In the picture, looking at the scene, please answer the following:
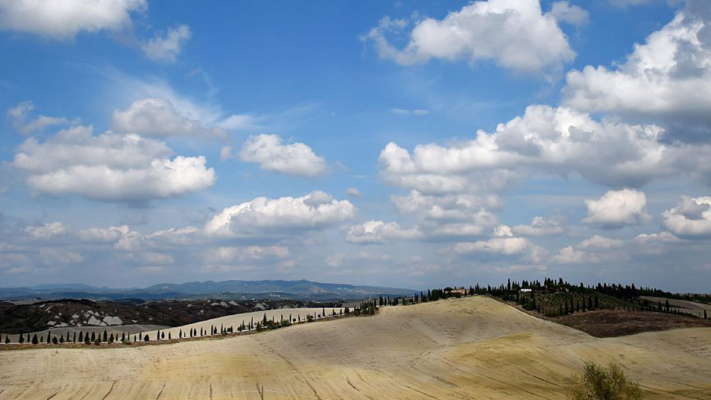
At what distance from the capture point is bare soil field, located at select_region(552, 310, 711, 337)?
6723cm

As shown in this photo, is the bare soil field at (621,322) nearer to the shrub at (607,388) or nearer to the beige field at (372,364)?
the beige field at (372,364)

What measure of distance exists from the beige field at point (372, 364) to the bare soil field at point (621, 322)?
7.67ft

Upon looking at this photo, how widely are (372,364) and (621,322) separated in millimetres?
34475

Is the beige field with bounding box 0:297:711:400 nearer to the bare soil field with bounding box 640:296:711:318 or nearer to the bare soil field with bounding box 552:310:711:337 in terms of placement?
the bare soil field with bounding box 552:310:711:337

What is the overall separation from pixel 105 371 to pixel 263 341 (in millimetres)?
20309

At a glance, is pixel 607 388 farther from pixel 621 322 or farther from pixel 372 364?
pixel 621 322

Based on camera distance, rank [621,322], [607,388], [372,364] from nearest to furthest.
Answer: [607,388] < [372,364] < [621,322]

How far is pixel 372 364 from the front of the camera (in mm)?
57156

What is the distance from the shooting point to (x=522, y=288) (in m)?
103

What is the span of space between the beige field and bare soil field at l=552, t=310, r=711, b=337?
2.34 metres

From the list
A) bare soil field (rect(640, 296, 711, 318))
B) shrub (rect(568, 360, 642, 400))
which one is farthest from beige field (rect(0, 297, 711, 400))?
bare soil field (rect(640, 296, 711, 318))

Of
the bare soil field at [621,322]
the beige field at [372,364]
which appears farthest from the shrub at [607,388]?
the bare soil field at [621,322]

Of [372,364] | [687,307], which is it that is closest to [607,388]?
[372,364]

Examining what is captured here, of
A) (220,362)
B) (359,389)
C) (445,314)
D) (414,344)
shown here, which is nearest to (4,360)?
(220,362)
